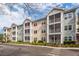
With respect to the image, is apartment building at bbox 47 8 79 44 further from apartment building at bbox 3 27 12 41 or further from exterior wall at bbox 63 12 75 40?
apartment building at bbox 3 27 12 41

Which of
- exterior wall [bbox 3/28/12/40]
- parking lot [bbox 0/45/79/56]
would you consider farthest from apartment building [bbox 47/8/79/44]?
exterior wall [bbox 3/28/12/40]

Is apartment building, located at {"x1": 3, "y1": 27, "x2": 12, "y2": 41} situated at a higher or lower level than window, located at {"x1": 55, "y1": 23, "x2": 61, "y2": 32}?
lower

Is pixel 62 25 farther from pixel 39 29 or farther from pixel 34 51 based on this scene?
pixel 34 51

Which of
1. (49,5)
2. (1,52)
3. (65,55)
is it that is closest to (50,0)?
(49,5)

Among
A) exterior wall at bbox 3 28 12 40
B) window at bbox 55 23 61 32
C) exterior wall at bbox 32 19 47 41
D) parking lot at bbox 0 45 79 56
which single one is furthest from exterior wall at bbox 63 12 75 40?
exterior wall at bbox 3 28 12 40

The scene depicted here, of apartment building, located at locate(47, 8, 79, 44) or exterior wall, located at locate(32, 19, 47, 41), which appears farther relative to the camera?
exterior wall, located at locate(32, 19, 47, 41)

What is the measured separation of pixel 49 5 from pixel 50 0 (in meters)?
0.11

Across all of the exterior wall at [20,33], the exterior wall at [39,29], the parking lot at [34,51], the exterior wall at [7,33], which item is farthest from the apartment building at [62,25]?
the exterior wall at [7,33]

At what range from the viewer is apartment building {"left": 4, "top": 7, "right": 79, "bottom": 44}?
406 cm

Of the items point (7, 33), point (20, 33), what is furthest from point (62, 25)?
point (7, 33)

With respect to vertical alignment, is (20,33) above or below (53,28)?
below

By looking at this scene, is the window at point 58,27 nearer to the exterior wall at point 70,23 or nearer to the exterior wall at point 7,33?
the exterior wall at point 70,23

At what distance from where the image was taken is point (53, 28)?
4195mm

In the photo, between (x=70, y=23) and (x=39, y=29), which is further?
(x=39, y=29)
